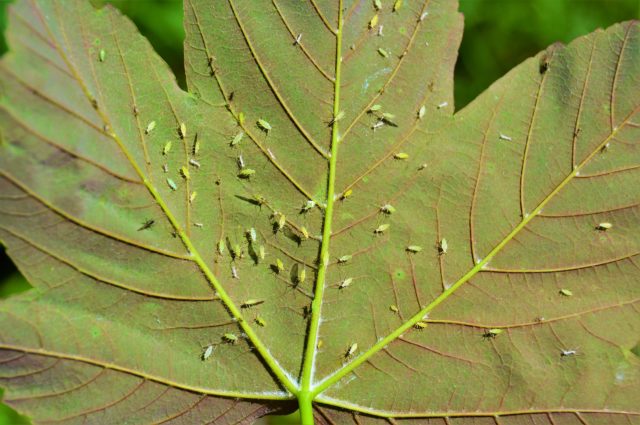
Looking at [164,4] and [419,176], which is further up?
[164,4]

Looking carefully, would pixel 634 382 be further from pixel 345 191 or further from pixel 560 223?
pixel 345 191

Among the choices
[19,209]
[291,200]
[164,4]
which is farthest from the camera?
[164,4]

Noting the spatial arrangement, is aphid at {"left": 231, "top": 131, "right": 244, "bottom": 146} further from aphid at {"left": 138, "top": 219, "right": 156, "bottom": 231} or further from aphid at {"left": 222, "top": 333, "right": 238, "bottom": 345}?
aphid at {"left": 222, "top": 333, "right": 238, "bottom": 345}

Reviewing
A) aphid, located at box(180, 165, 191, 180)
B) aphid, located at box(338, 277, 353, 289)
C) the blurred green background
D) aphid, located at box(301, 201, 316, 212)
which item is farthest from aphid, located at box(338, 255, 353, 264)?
the blurred green background

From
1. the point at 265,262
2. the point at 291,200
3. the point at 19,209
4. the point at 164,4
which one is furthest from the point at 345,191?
the point at 164,4

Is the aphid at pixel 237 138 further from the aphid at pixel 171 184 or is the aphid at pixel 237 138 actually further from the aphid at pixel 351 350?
the aphid at pixel 351 350

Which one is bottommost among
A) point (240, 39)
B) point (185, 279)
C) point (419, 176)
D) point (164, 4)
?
point (185, 279)
